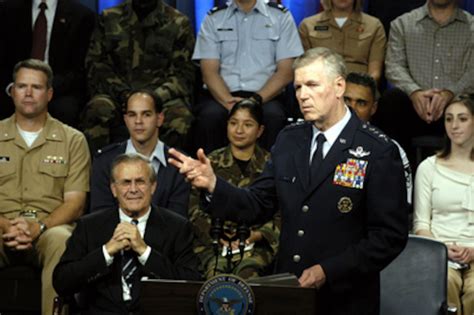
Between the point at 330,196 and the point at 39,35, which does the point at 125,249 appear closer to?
the point at 330,196

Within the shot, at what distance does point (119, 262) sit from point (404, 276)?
1288 mm

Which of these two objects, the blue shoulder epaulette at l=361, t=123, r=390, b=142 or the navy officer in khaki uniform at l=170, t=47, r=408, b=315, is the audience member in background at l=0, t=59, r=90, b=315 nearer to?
the navy officer in khaki uniform at l=170, t=47, r=408, b=315

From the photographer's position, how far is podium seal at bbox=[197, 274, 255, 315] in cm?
331

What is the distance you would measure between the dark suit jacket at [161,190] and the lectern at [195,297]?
230 cm

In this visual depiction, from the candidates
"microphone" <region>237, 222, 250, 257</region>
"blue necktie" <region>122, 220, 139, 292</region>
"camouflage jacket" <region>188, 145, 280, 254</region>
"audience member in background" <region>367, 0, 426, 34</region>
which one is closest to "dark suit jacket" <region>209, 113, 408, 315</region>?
"microphone" <region>237, 222, 250, 257</region>

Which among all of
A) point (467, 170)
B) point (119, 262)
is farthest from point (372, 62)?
point (119, 262)

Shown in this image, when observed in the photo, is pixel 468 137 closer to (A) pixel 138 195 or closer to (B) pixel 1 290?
(A) pixel 138 195

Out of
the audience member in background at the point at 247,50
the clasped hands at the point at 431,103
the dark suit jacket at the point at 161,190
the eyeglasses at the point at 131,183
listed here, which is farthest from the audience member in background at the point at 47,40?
the clasped hands at the point at 431,103

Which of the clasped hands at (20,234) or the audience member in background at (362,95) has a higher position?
the audience member in background at (362,95)

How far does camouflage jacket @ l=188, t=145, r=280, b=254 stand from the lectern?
7.12 feet

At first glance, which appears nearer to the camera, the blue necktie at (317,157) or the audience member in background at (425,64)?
Answer: the blue necktie at (317,157)

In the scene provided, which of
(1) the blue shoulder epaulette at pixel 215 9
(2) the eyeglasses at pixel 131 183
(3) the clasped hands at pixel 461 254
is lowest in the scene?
(3) the clasped hands at pixel 461 254

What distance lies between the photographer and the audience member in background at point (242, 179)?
536 centimetres

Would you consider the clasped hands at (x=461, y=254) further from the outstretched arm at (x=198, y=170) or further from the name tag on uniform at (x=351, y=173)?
the outstretched arm at (x=198, y=170)
